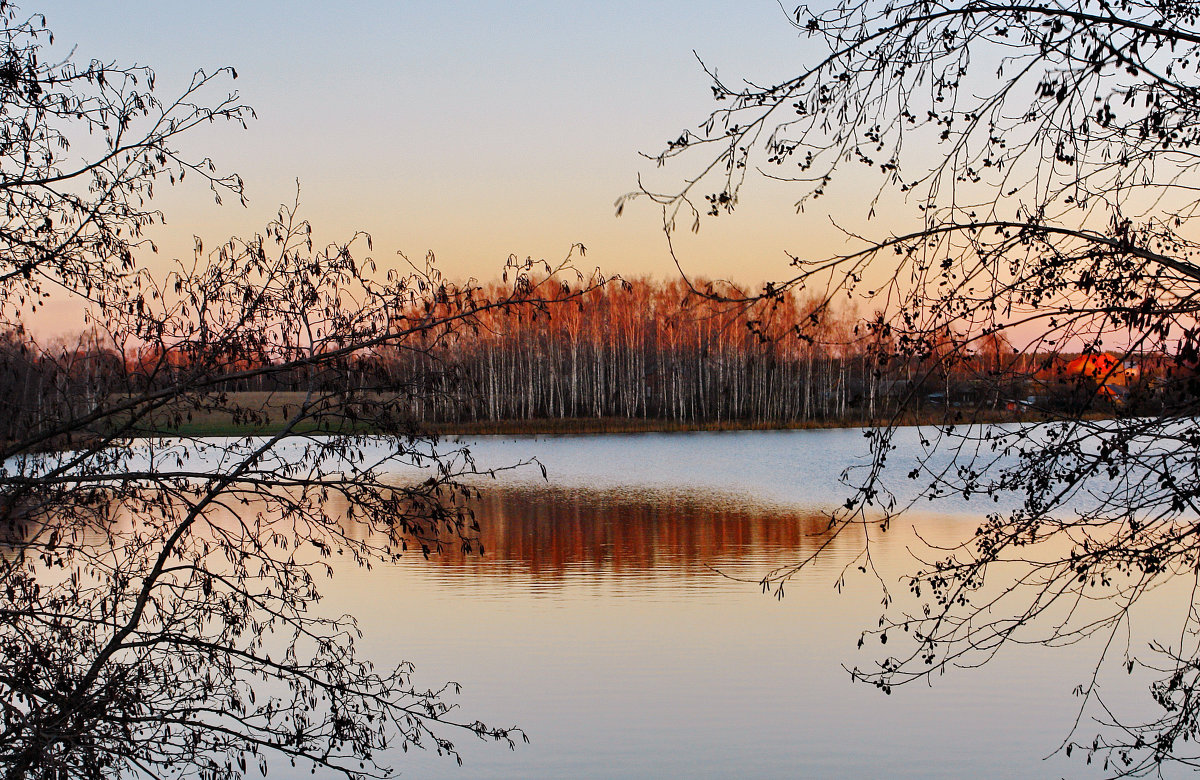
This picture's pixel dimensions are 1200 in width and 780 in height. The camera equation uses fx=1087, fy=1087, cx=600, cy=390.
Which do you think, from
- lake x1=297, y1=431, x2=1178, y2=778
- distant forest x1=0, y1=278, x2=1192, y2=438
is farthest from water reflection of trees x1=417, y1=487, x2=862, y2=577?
distant forest x1=0, y1=278, x2=1192, y2=438

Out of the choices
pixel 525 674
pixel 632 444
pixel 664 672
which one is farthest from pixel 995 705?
pixel 632 444

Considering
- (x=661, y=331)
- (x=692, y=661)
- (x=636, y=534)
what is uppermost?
(x=661, y=331)

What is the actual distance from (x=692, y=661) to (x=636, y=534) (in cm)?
722

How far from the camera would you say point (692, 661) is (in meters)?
9.59

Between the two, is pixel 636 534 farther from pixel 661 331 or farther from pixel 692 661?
pixel 661 331

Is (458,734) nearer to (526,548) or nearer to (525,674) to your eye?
(525,674)

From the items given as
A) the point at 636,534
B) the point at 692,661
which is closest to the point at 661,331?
the point at 692,661

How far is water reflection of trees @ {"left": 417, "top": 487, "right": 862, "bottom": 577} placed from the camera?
14266 mm

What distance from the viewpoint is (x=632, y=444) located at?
1561 inches

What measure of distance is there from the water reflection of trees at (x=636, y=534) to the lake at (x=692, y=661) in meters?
0.07

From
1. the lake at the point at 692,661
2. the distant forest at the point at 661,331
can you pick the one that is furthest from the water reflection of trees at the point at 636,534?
the distant forest at the point at 661,331

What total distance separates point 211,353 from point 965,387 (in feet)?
9.26

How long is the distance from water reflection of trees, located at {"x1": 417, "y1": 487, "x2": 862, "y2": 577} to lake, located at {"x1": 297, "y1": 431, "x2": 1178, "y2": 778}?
0.24 feet

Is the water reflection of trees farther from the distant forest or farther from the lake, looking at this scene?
the distant forest
